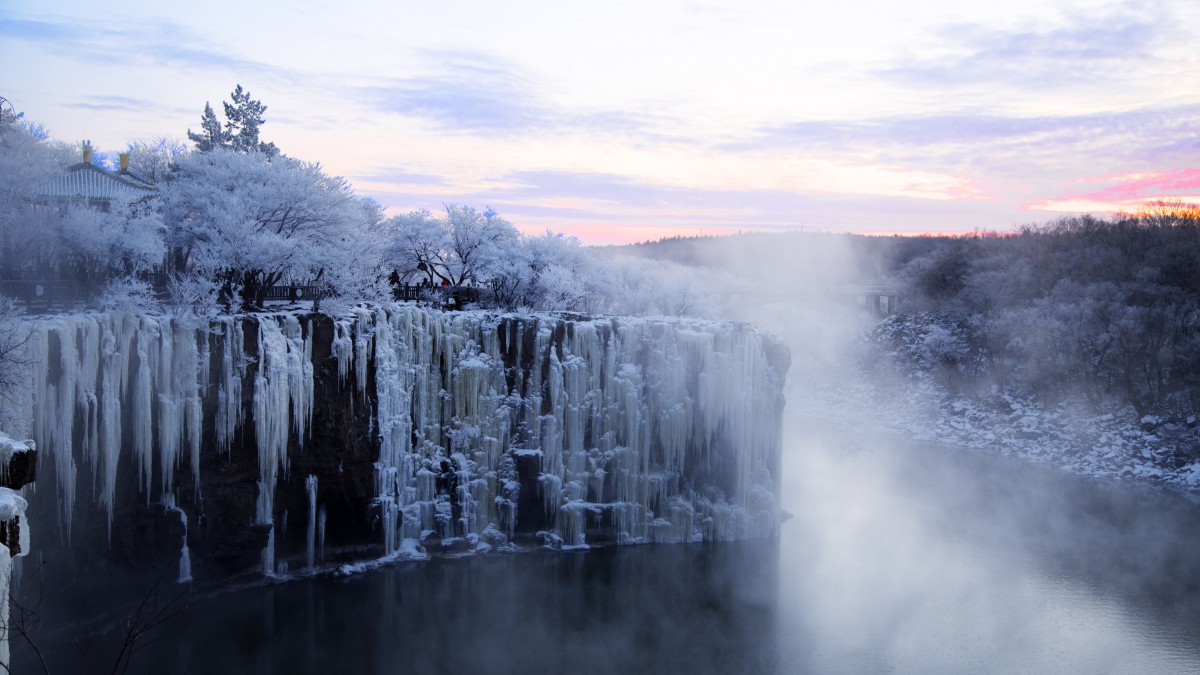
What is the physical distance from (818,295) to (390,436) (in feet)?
208

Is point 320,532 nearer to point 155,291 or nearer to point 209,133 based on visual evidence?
point 155,291

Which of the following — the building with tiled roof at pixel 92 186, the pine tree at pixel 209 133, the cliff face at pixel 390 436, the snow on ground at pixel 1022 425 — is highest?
the pine tree at pixel 209 133

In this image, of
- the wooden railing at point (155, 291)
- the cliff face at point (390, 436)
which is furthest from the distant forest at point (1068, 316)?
the wooden railing at point (155, 291)

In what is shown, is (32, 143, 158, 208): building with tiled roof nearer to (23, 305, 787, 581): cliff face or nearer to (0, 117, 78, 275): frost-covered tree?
(0, 117, 78, 275): frost-covered tree

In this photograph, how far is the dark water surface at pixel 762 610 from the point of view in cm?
2166

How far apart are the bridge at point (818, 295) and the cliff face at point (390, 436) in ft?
157

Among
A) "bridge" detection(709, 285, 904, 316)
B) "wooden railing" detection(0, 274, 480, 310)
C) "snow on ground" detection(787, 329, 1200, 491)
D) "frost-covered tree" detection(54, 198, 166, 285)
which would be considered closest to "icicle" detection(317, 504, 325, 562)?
"wooden railing" detection(0, 274, 480, 310)

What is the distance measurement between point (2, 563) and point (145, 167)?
43990 millimetres

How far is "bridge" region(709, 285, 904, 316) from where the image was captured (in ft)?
265

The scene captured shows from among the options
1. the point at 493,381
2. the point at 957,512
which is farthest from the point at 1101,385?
the point at 493,381

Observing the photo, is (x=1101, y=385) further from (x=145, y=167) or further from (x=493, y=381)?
(x=145, y=167)

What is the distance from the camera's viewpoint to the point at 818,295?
84312mm

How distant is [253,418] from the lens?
2495 cm

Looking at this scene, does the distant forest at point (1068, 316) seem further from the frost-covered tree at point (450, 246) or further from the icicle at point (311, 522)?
the icicle at point (311, 522)
